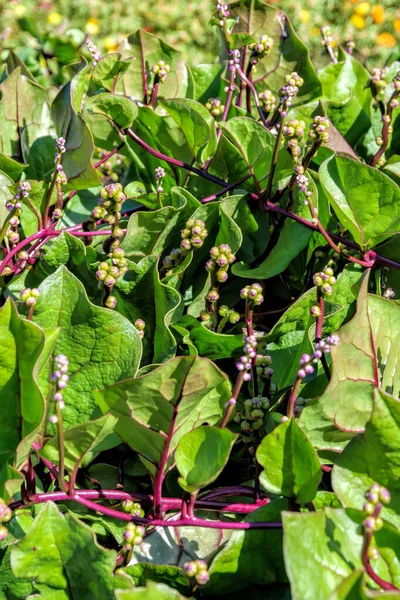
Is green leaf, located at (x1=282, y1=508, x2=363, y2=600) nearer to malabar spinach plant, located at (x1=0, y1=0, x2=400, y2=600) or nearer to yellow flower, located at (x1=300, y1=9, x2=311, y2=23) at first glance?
malabar spinach plant, located at (x1=0, y1=0, x2=400, y2=600)

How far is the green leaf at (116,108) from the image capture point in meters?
1.35

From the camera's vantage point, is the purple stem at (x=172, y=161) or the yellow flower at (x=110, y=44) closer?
the purple stem at (x=172, y=161)

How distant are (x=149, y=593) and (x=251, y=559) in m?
0.22

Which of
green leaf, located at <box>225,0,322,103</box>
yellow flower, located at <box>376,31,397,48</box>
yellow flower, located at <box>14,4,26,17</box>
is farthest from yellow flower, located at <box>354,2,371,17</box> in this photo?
green leaf, located at <box>225,0,322,103</box>

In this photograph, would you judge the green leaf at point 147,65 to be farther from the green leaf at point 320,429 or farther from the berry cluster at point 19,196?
the green leaf at point 320,429

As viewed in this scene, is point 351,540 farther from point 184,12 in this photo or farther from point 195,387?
point 184,12

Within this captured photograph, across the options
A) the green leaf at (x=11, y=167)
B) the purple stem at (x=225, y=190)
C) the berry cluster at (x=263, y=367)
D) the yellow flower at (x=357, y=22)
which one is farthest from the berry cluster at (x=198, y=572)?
the yellow flower at (x=357, y=22)

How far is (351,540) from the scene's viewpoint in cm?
88

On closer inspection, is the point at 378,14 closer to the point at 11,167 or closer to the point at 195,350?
the point at 11,167

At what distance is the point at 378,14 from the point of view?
536 cm

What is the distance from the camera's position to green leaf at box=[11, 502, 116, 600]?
91cm

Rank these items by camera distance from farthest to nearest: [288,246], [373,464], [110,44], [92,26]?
[92,26], [110,44], [288,246], [373,464]

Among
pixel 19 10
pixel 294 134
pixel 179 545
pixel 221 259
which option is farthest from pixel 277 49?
pixel 19 10

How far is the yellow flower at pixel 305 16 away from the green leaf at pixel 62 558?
5059 millimetres
